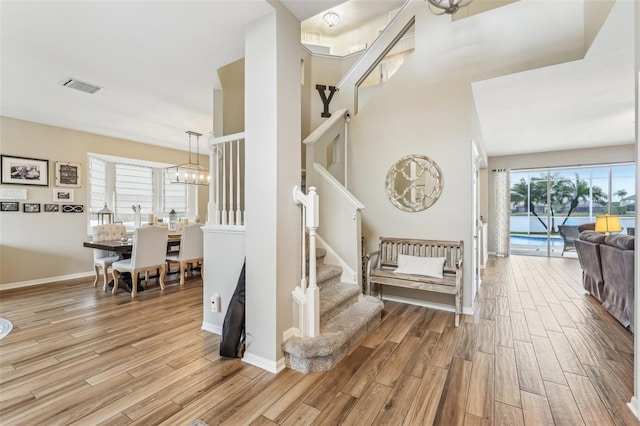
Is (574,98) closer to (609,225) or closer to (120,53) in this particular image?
(609,225)

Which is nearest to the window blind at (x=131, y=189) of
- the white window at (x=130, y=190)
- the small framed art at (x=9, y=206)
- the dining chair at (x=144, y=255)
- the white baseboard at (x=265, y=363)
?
the white window at (x=130, y=190)

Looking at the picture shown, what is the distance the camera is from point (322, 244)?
3.61 metres

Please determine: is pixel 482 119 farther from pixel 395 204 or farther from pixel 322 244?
pixel 322 244

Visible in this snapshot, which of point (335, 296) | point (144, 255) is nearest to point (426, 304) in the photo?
point (335, 296)

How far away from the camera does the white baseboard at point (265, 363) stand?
213cm

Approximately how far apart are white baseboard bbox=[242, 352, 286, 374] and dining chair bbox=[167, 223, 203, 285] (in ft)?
9.55

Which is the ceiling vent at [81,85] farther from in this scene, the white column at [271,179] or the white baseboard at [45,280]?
the white baseboard at [45,280]

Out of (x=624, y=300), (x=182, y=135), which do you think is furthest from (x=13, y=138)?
(x=624, y=300)

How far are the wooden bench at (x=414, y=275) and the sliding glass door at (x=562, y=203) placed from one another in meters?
5.77

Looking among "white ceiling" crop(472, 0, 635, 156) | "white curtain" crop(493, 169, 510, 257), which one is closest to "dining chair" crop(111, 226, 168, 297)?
"white ceiling" crop(472, 0, 635, 156)

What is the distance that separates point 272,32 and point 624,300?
4314 mm

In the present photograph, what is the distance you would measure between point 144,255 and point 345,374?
3.55 m

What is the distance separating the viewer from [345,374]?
2.10 m

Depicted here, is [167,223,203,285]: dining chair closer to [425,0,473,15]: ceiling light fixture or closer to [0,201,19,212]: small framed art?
[0,201,19,212]: small framed art
